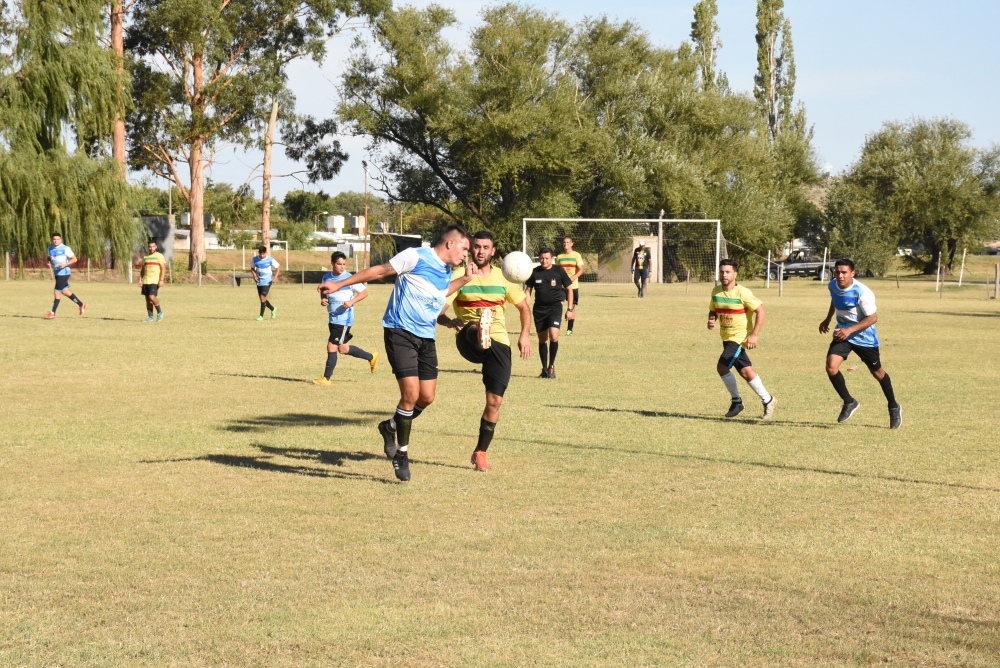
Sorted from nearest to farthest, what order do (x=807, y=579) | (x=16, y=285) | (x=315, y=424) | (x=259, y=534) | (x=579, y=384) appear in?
(x=807, y=579) < (x=259, y=534) < (x=315, y=424) < (x=579, y=384) < (x=16, y=285)

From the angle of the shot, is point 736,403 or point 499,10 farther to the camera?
point 499,10

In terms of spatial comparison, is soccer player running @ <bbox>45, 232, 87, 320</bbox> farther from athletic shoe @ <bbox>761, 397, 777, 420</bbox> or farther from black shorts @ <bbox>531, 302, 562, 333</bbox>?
athletic shoe @ <bbox>761, 397, 777, 420</bbox>

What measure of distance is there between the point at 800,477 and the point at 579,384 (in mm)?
7159

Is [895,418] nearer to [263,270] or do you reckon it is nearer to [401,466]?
[401,466]

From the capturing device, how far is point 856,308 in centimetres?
1277

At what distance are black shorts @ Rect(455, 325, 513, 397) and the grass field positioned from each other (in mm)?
720

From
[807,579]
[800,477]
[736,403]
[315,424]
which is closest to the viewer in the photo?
[807,579]

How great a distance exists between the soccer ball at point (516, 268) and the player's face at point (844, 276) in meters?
3.74

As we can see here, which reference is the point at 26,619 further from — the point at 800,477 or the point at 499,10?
the point at 499,10

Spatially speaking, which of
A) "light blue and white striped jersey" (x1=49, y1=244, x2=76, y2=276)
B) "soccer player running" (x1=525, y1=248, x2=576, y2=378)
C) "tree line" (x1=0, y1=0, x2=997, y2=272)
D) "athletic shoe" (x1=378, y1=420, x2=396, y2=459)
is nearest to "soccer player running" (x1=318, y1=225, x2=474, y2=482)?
"athletic shoe" (x1=378, y1=420, x2=396, y2=459)

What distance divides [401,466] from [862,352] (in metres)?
6.19

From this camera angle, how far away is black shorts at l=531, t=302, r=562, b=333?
58.4ft

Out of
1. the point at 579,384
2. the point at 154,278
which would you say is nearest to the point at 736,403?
the point at 579,384

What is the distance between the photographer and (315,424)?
12.4 meters
